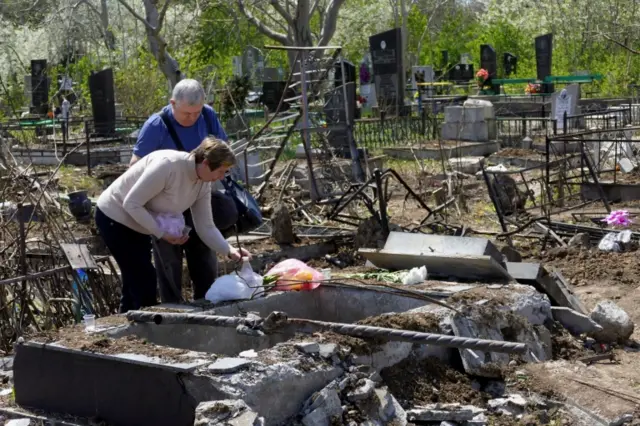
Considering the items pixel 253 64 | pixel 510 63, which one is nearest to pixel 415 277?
pixel 253 64

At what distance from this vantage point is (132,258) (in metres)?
6.23

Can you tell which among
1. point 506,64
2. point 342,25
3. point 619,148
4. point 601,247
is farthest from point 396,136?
point 342,25

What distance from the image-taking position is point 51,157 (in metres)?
19.4

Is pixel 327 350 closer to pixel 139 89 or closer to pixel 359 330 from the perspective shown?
pixel 359 330

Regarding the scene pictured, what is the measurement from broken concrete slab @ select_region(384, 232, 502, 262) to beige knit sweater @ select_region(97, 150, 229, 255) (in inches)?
64.9

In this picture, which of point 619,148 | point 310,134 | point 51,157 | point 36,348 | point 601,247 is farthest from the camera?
point 51,157

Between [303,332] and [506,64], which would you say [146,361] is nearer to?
[303,332]

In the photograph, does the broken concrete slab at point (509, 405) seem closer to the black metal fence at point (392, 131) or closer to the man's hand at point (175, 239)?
the man's hand at point (175, 239)

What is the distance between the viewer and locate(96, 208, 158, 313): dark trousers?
6.16m

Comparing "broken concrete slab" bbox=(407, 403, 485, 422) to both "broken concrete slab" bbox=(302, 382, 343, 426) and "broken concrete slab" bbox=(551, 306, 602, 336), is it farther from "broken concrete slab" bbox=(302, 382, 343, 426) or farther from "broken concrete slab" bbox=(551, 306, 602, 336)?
"broken concrete slab" bbox=(551, 306, 602, 336)

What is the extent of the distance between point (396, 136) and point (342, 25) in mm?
26991

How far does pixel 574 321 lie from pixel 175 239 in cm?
266

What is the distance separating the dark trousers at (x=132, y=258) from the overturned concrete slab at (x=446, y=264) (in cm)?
171

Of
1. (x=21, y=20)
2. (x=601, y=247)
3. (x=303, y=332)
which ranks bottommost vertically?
(x=601, y=247)
